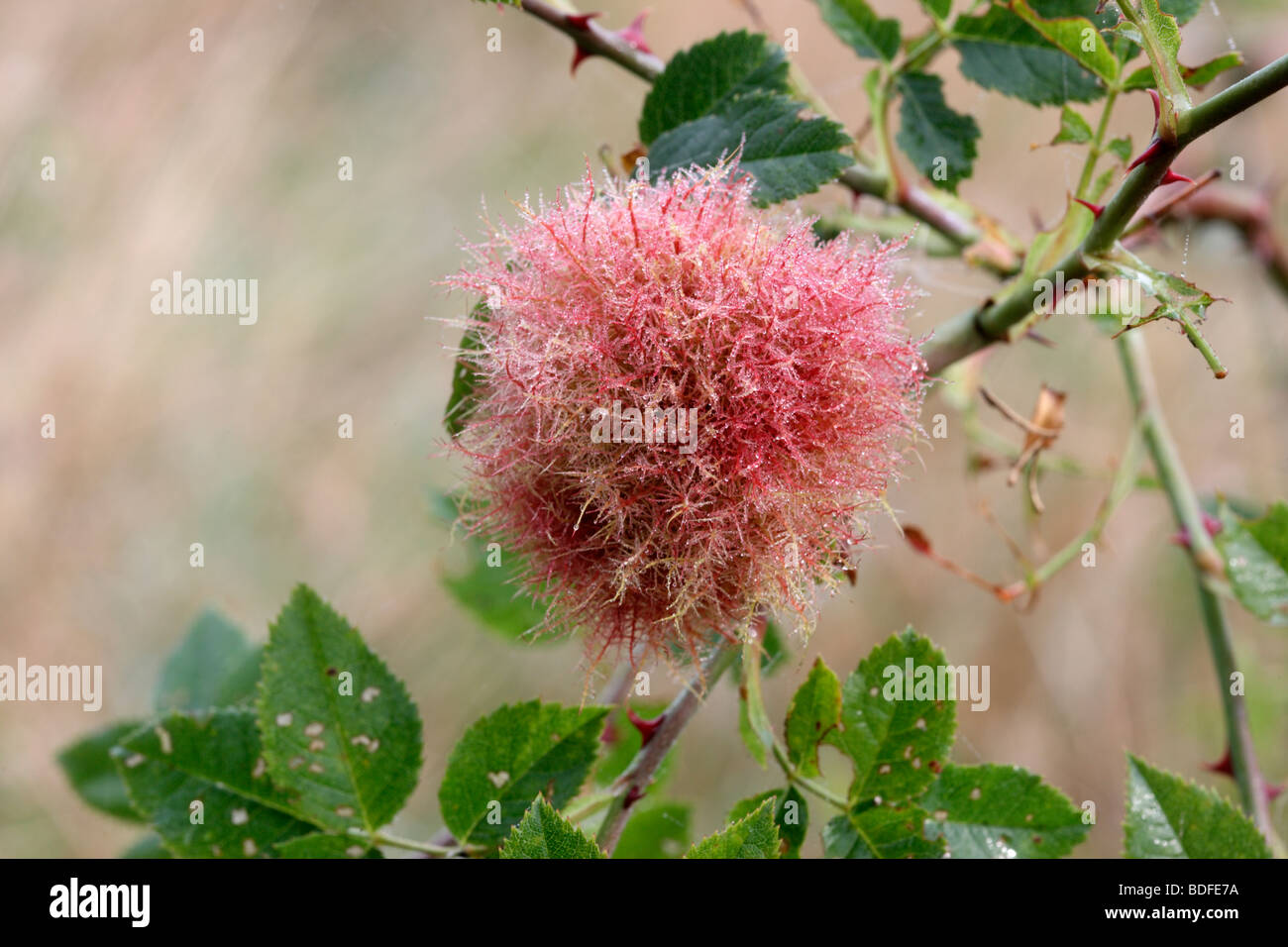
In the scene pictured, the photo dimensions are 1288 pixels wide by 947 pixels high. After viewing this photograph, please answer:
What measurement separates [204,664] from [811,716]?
2.71ft

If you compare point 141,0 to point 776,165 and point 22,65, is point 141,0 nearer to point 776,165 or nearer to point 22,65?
point 22,65

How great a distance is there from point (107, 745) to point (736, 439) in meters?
0.93

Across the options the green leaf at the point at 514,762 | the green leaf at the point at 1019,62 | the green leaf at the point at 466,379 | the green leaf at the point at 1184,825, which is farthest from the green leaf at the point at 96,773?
the green leaf at the point at 1019,62

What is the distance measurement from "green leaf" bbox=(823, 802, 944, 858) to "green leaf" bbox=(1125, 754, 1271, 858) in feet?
0.53

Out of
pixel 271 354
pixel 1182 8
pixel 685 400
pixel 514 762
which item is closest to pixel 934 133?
pixel 1182 8

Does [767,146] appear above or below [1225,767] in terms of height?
above

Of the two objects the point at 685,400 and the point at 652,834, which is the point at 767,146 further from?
the point at 652,834

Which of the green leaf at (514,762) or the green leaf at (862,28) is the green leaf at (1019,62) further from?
the green leaf at (514,762)

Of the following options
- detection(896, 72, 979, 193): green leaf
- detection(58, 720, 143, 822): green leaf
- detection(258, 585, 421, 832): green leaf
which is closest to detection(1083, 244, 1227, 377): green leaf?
detection(896, 72, 979, 193): green leaf

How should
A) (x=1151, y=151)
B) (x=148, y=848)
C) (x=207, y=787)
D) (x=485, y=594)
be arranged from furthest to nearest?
(x=485, y=594) < (x=148, y=848) < (x=207, y=787) < (x=1151, y=151)

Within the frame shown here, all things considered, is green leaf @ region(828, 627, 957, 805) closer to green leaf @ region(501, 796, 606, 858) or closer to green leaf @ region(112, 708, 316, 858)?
green leaf @ region(501, 796, 606, 858)

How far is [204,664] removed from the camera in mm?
1188
